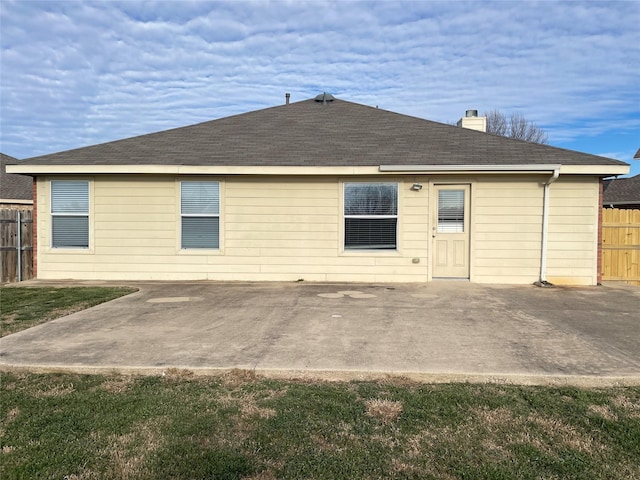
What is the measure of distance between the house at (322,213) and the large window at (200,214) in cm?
2

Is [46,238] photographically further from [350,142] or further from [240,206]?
[350,142]

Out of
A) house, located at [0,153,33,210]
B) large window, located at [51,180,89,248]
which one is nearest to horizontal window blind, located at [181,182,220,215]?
large window, located at [51,180,89,248]

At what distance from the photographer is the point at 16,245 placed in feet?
35.0

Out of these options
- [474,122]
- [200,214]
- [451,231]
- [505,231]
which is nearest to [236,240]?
[200,214]

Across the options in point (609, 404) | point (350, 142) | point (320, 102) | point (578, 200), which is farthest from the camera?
point (320, 102)

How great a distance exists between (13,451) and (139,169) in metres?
8.27

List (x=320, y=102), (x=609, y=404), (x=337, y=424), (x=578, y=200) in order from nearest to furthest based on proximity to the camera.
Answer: (x=337, y=424) < (x=609, y=404) < (x=578, y=200) < (x=320, y=102)

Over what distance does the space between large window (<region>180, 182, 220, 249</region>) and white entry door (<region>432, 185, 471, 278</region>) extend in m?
4.97

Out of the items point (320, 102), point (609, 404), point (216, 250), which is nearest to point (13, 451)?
point (609, 404)

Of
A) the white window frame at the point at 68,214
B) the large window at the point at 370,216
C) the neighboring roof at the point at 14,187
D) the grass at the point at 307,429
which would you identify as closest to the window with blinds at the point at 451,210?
the large window at the point at 370,216

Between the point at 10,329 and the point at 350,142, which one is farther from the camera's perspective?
the point at 350,142

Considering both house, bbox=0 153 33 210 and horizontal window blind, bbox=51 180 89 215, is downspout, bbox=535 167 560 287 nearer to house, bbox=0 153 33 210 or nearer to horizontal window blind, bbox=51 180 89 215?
horizontal window blind, bbox=51 180 89 215

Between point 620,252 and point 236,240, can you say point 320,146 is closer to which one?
point 236,240

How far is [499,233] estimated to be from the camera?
403 inches
